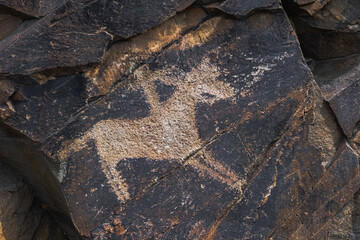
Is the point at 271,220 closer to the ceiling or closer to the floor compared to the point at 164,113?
closer to the floor

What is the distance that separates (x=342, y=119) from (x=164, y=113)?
105 centimetres

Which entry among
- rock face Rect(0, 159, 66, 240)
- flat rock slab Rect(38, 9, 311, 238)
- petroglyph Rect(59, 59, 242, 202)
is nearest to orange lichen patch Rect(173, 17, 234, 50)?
flat rock slab Rect(38, 9, 311, 238)

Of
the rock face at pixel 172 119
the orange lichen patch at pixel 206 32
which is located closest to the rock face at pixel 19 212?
the rock face at pixel 172 119

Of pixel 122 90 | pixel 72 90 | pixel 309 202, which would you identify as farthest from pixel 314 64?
pixel 72 90

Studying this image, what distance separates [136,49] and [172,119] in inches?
14.8

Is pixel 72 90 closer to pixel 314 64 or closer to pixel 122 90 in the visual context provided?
pixel 122 90

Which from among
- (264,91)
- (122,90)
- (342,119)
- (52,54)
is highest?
(52,54)

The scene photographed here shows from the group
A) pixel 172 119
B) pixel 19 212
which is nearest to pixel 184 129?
pixel 172 119

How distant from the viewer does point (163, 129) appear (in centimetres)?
210

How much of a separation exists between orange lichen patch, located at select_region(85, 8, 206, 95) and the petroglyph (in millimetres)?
76

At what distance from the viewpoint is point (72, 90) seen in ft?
6.56

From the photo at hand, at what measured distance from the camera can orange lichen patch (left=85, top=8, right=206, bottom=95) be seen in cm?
203

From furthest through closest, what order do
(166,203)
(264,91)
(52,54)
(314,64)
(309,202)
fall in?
(314,64) < (309,202) < (264,91) < (166,203) < (52,54)

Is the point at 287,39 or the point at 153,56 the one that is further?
the point at 287,39
